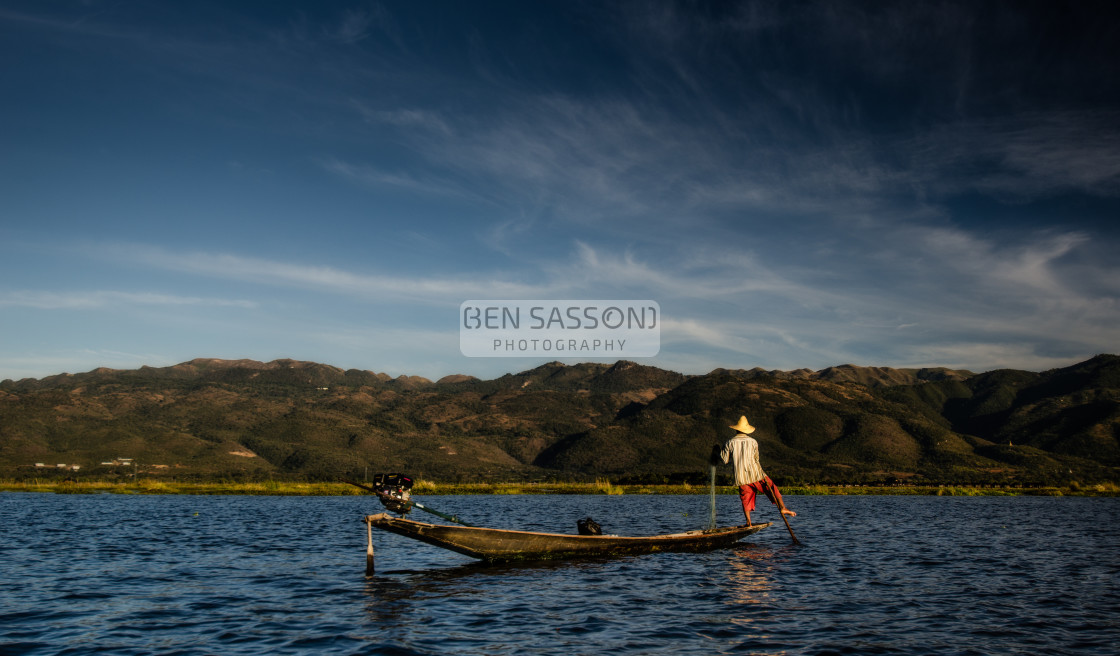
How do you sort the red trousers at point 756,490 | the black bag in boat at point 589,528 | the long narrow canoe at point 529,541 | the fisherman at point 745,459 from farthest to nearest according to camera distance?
the red trousers at point 756,490 < the fisherman at point 745,459 < the black bag in boat at point 589,528 < the long narrow canoe at point 529,541

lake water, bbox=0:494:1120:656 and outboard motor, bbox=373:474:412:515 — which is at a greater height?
outboard motor, bbox=373:474:412:515

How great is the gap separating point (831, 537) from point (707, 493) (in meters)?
71.9

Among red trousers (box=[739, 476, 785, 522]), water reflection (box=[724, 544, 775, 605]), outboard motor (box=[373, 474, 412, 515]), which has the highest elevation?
outboard motor (box=[373, 474, 412, 515])

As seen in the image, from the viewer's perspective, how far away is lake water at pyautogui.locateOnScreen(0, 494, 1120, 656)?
1702 cm

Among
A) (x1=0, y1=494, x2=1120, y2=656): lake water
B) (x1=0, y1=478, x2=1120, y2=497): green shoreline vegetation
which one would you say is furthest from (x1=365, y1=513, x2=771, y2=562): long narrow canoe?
(x1=0, y1=478, x2=1120, y2=497): green shoreline vegetation

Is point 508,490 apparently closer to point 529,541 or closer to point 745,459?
point 745,459

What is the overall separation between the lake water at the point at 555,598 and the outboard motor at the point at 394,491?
8.10 ft

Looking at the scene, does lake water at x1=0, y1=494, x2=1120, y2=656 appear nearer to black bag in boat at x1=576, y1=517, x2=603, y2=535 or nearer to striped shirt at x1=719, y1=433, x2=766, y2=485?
black bag in boat at x1=576, y1=517, x2=603, y2=535

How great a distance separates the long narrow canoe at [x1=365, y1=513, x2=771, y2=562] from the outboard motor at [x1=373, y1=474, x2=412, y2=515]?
1.16 ft

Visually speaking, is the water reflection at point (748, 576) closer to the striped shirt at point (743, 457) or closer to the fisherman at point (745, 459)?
the fisherman at point (745, 459)

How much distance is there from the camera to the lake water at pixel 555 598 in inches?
670

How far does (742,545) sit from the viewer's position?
36.0 meters

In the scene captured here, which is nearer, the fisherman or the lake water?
the lake water

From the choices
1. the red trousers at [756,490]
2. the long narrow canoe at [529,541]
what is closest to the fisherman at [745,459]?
the red trousers at [756,490]
